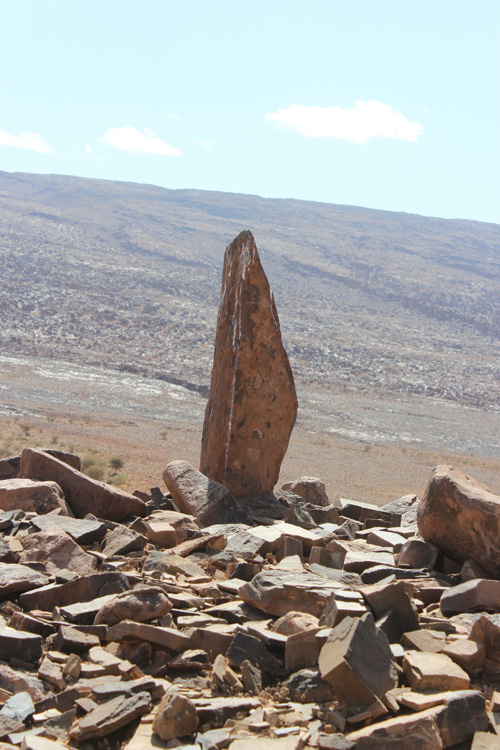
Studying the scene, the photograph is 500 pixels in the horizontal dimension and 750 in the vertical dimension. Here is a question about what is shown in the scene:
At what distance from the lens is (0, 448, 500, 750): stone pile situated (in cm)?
376

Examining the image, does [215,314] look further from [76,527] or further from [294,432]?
[76,527]

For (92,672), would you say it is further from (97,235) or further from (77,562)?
(97,235)

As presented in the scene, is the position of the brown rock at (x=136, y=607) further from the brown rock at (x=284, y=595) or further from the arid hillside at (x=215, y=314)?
the arid hillside at (x=215, y=314)

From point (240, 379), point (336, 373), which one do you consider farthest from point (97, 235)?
point (240, 379)

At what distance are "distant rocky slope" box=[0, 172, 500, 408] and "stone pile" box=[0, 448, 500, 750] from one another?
111ft

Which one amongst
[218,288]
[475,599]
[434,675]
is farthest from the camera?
[218,288]

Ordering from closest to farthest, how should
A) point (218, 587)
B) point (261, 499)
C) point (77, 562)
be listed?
point (218, 587) < point (77, 562) < point (261, 499)

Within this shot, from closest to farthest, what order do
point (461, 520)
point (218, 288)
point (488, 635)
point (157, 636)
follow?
point (488, 635) → point (157, 636) → point (461, 520) → point (218, 288)

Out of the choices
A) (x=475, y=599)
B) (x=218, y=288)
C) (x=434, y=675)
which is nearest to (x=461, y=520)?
(x=475, y=599)

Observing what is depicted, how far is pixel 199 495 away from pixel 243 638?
13.1 ft

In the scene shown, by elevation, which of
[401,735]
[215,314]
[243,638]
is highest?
[401,735]

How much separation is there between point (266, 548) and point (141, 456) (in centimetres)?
1480

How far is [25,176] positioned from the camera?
114 m

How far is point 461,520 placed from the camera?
641cm
